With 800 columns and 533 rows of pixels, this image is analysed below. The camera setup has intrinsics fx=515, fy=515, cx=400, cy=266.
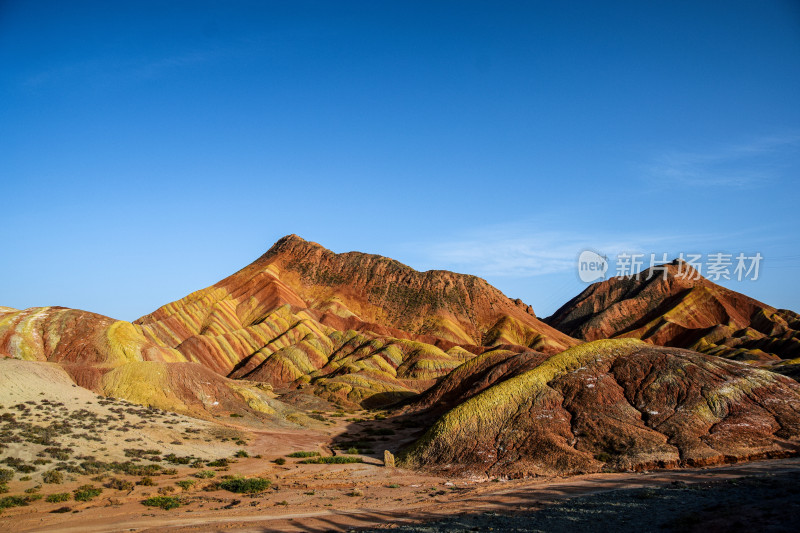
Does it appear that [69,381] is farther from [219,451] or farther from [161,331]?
[161,331]

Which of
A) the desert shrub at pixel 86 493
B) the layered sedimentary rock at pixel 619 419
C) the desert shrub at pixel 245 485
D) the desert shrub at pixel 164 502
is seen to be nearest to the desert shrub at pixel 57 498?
the desert shrub at pixel 86 493

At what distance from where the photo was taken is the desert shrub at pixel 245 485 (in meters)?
24.3

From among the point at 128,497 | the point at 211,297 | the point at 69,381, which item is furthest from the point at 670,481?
the point at 211,297

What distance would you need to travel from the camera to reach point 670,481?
20484 millimetres

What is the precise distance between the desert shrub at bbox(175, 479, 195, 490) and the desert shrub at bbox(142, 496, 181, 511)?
7.76 ft

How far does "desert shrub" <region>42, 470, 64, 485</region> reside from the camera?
2434 cm

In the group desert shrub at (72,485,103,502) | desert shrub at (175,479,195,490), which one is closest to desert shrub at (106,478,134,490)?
desert shrub at (72,485,103,502)

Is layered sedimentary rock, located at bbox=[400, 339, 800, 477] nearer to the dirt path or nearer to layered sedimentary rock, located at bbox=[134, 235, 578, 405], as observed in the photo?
the dirt path

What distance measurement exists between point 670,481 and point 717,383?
37.8 feet

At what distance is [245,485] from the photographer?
2469cm

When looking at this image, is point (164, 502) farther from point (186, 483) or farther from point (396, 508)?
point (396, 508)

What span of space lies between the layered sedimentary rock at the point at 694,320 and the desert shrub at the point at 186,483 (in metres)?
112

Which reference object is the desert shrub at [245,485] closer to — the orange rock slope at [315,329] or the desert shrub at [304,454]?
the desert shrub at [304,454]

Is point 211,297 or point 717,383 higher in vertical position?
point 211,297
